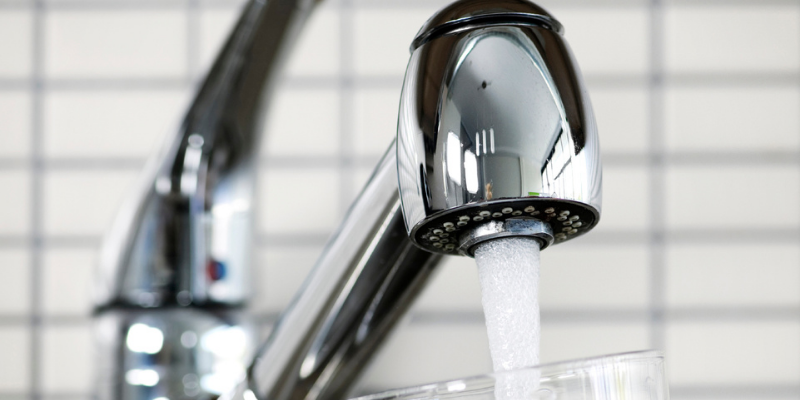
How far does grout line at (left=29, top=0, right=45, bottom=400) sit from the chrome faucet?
227mm

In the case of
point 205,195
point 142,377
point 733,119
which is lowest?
point 142,377

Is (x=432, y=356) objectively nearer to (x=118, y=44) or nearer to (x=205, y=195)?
(x=205, y=195)

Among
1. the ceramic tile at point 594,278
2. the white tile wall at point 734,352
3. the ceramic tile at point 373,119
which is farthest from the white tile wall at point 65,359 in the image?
the white tile wall at point 734,352

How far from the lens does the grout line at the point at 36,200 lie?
0.56 meters

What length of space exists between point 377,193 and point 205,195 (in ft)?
0.53

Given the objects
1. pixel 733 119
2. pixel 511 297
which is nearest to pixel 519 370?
pixel 511 297

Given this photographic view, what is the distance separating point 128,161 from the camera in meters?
0.58

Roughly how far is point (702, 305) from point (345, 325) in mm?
398

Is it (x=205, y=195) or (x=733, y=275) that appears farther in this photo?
(x=733, y=275)

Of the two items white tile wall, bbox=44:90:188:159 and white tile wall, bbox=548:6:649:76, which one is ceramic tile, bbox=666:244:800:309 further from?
white tile wall, bbox=44:90:188:159

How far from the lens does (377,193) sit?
10.3 inches

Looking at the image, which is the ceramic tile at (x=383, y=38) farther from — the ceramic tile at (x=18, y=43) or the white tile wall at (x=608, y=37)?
the ceramic tile at (x=18, y=43)

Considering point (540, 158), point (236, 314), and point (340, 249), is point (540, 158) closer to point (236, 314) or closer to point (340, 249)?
point (340, 249)

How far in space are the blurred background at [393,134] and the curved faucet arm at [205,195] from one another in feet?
0.58
